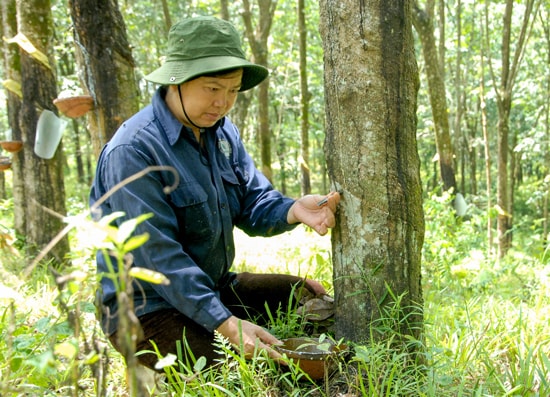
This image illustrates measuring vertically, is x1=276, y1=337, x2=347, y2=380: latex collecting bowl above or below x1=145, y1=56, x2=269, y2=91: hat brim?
below

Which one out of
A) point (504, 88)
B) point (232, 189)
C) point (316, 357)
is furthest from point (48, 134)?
point (504, 88)

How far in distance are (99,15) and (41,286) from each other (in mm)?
2201

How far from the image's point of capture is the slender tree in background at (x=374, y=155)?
6.98 ft

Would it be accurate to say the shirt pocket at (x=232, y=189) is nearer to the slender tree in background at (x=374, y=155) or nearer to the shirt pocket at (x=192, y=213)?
the shirt pocket at (x=192, y=213)

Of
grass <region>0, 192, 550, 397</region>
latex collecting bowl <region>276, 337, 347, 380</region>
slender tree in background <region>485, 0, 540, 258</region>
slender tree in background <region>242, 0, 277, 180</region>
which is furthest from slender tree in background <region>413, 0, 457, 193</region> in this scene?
latex collecting bowl <region>276, 337, 347, 380</region>

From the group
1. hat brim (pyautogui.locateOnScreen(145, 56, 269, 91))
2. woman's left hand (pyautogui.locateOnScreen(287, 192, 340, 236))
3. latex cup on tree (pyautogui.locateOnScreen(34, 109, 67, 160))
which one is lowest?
woman's left hand (pyautogui.locateOnScreen(287, 192, 340, 236))

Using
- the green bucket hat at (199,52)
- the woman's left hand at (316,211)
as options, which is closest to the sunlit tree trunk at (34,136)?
the green bucket hat at (199,52)

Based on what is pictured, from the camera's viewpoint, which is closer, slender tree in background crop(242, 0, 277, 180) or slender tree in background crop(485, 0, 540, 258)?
slender tree in background crop(485, 0, 540, 258)

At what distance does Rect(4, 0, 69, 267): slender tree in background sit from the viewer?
4773mm

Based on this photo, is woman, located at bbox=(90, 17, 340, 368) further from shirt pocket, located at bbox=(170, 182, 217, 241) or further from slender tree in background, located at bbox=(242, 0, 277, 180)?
slender tree in background, located at bbox=(242, 0, 277, 180)

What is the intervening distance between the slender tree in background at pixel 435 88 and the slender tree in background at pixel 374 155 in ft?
14.0

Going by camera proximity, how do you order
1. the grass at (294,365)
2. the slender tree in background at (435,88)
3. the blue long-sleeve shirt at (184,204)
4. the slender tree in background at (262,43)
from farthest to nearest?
1. the slender tree in background at (262,43)
2. the slender tree in background at (435,88)
3. the blue long-sleeve shirt at (184,204)
4. the grass at (294,365)

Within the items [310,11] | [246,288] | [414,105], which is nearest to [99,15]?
[246,288]

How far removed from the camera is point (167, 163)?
94.0 inches
